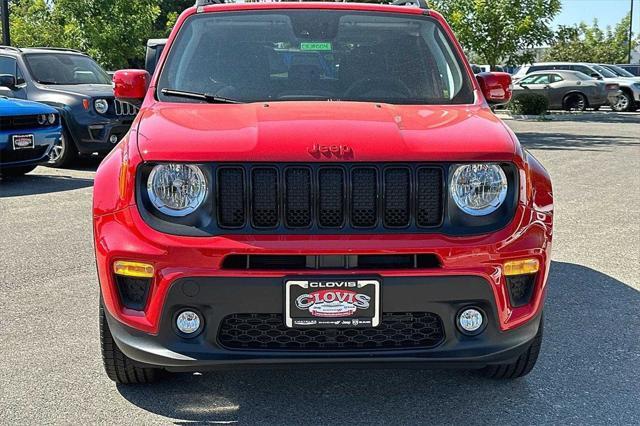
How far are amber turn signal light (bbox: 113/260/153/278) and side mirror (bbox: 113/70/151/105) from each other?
1531 mm

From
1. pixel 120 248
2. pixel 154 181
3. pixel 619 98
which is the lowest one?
pixel 619 98

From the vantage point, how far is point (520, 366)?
3.86 m

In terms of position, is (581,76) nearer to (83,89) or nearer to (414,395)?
(83,89)

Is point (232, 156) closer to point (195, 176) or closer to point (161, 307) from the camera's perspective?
point (195, 176)

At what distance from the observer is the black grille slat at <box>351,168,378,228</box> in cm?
327

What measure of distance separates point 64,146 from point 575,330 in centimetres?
951

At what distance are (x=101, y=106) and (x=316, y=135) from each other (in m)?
9.81

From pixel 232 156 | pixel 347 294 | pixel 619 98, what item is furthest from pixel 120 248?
pixel 619 98

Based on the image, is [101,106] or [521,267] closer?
[521,267]

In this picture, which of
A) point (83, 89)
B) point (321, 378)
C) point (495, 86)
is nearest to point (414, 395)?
point (321, 378)

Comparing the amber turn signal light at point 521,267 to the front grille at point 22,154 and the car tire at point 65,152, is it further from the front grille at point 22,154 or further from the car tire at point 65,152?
the car tire at point 65,152

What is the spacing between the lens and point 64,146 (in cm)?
1249

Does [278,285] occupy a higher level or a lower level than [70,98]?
higher

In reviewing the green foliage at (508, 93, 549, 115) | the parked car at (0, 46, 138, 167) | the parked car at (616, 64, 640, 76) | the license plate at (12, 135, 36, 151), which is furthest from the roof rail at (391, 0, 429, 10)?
the parked car at (616, 64, 640, 76)
